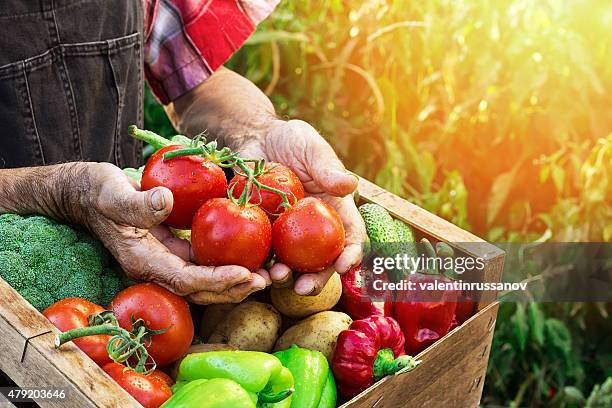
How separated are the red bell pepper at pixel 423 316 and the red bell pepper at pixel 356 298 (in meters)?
0.06

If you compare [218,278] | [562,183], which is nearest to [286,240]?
[218,278]

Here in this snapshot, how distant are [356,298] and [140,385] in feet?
1.98

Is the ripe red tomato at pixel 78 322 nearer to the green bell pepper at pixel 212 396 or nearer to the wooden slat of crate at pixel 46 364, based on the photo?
the wooden slat of crate at pixel 46 364

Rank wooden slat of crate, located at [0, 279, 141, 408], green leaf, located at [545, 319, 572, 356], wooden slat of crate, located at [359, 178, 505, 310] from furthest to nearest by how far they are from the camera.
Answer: green leaf, located at [545, 319, 572, 356] < wooden slat of crate, located at [359, 178, 505, 310] < wooden slat of crate, located at [0, 279, 141, 408]

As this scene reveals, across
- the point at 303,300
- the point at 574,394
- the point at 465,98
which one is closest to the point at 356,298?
the point at 303,300

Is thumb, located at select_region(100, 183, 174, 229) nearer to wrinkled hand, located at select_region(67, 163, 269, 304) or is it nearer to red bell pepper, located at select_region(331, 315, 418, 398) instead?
wrinkled hand, located at select_region(67, 163, 269, 304)

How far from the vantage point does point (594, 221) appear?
3371 millimetres

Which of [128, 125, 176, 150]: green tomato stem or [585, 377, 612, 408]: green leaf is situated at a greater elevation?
[128, 125, 176, 150]: green tomato stem

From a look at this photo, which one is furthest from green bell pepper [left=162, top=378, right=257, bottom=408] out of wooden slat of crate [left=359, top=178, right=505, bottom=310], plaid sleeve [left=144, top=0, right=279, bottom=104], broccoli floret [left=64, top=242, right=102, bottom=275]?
plaid sleeve [left=144, top=0, right=279, bottom=104]

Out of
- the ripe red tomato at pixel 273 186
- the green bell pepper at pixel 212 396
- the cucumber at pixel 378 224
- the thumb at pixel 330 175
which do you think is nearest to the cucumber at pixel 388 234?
the cucumber at pixel 378 224

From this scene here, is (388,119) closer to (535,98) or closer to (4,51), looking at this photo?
(535,98)

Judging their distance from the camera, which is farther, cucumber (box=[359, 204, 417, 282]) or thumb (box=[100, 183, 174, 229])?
cucumber (box=[359, 204, 417, 282])

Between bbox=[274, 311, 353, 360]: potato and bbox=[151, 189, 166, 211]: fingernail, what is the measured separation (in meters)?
A: 0.41

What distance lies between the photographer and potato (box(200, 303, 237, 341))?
5.92 feet
